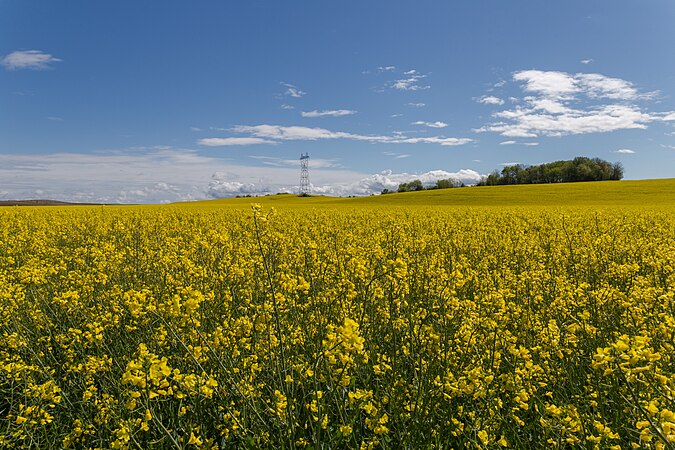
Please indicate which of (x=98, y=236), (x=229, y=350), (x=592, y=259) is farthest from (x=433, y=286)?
(x=98, y=236)

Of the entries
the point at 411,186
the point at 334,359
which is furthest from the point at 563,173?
the point at 334,359

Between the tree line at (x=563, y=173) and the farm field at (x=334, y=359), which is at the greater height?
the tree line at (x=563, y=173)

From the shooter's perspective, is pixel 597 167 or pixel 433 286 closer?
pixel 433 286

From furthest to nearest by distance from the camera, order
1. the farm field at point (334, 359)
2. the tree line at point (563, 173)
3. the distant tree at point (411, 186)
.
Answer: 1. the distant tree at point (411, 186)
2. the tree line at point (563, 173)
3. the farm field at point (334, 359)

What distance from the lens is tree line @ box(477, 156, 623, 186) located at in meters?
79.8

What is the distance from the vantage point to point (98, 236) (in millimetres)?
12062

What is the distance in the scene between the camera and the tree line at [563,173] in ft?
262

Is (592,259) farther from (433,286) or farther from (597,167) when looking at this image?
(597,167)

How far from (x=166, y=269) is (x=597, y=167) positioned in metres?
95.8

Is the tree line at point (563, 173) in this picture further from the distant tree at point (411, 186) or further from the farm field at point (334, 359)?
the farm field at point (334, 359)

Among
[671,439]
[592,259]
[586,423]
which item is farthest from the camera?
[592,259]

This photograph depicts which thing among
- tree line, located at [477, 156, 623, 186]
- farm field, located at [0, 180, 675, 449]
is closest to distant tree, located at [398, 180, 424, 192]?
tree line, located at [477, 156, 623, 186]

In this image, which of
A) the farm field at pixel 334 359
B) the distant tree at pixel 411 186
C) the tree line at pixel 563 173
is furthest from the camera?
the distant tree at pixel 411 186

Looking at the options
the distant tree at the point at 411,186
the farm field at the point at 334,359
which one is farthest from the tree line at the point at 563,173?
the farm field at the point at 334,359
